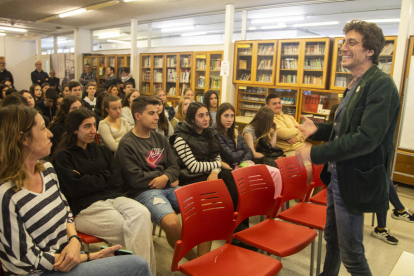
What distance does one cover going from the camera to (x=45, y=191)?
145 centimetres

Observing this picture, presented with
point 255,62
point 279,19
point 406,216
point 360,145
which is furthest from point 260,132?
point 279,19

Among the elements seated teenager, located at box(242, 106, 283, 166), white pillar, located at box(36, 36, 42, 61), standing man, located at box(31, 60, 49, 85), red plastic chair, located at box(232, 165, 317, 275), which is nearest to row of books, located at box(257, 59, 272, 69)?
seated teenager, located at box(242, 106, 283, 166)

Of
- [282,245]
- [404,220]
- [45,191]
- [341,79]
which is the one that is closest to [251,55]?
[341,79]

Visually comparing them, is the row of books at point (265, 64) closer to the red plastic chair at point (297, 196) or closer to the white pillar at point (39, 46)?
the red plastic chair at point (297, 196)

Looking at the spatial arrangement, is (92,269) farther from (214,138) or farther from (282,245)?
(214,138)

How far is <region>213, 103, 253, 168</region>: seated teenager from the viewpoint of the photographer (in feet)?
10.7

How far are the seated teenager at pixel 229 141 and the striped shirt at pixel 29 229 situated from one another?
1.98m

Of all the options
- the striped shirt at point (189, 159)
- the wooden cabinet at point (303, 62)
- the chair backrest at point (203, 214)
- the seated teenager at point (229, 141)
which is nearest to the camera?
the chair backrest at point (203, 214)

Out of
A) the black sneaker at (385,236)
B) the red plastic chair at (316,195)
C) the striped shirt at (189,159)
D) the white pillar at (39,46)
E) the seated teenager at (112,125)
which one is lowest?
the black sneaker at (385,236)

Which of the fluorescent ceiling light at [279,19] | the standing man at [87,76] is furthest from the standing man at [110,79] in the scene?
the fluorescent ceiling light at [279,19]

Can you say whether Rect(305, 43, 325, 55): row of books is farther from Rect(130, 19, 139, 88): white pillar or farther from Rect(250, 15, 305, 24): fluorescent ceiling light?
Rect(130, 19, 139, 88): white pillar

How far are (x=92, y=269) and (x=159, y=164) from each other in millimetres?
1230

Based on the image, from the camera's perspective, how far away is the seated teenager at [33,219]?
125 centimetres

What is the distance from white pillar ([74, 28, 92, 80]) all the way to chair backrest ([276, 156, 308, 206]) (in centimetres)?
981
